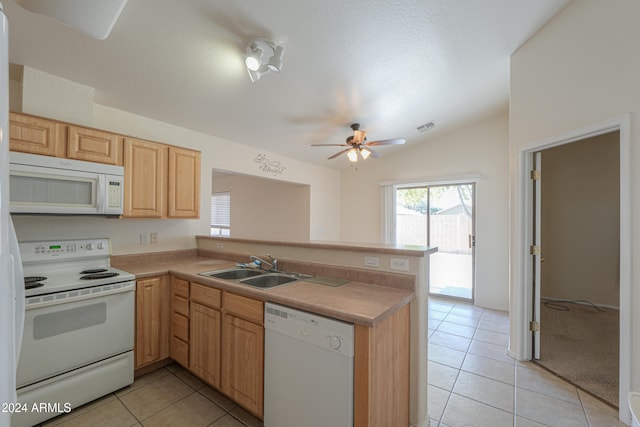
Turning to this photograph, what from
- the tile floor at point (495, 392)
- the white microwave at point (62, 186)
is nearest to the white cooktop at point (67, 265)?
the white microwave at point (62, 186)

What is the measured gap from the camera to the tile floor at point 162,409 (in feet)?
5.89

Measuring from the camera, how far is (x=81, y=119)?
2.33 metres

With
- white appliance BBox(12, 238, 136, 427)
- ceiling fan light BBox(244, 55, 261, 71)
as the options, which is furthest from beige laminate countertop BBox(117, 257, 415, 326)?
ceiling fan light BBox(244, 55, 261, 71)

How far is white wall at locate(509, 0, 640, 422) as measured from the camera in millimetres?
1771

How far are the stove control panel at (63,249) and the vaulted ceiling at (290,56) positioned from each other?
139 cm

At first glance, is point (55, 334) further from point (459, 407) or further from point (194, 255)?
point (459, 407)

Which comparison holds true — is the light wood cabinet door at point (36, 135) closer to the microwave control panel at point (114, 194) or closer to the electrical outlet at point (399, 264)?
the microwave control panel at point (114, 194)

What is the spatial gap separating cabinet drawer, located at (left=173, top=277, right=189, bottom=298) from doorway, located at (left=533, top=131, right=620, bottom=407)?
401 centimetres

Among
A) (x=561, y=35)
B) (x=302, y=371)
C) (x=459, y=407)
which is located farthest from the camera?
(x=561, y=35)

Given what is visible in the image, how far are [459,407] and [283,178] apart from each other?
12.6 ft

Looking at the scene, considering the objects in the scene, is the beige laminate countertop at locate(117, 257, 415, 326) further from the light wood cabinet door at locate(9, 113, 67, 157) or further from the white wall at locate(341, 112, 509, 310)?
the white wall at locate(341, 112, 509, 310)

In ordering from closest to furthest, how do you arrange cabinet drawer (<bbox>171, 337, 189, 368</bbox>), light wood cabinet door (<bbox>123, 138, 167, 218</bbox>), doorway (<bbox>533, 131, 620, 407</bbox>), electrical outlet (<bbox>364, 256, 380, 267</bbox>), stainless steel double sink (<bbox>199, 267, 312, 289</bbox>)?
1. electrical outlet (<bbox>364, 256, 380, 267</bbox>)
2. stainless steel double sink (<bbox>199, 267, 312, 289</bbox>)
3. cabinet drawer (<bbox>171, 337, 189, 368</bbox>)
4. light wood cabinet door (<bbox>123, 138, 167, 218</bbox>)
5. doorway (<bbox>533, 131, 620, 407</bbox>)

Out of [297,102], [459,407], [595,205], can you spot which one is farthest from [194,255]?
[595,205]

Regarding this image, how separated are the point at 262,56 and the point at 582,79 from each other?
2.59 meters
